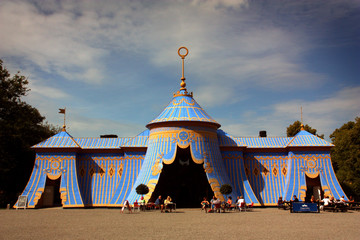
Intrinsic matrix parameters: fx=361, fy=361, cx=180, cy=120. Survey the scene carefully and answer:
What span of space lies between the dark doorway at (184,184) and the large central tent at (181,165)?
3.0 inches

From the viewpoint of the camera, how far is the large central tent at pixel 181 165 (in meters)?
25.8

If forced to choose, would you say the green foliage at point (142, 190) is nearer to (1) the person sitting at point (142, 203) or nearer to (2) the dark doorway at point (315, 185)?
(1) the person sitting at point (142, 203)

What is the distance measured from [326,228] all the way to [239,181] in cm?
1441

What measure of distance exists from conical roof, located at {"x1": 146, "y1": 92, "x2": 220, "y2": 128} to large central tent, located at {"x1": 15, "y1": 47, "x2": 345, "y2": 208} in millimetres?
73

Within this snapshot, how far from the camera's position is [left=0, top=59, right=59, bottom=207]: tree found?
2842 cm

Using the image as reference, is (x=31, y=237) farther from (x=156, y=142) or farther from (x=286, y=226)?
(x=156, y=142)

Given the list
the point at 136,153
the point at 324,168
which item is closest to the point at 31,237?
the point at 136,153

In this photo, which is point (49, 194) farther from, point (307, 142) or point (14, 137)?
point (307, 142)

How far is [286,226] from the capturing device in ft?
45.1

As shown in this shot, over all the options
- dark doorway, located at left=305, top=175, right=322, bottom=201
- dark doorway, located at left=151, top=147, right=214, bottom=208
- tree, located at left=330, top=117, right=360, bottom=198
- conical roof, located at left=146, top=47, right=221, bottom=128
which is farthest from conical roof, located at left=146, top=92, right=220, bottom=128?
tree, located at left=330, top=117, right=360, bottom=198

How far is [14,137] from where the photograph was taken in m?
28.2

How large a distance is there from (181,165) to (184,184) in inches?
60.3

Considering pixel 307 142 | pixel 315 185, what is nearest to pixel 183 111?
pixel 307 142

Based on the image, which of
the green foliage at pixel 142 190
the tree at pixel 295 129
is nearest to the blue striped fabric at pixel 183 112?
the green foliage at pixel 142 190
